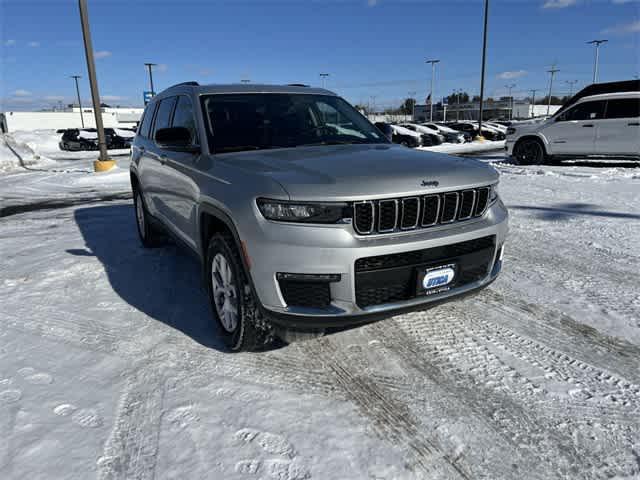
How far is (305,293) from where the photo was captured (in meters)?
2.52

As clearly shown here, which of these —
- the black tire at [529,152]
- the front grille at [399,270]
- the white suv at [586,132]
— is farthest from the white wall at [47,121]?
the front grille at [399,270]

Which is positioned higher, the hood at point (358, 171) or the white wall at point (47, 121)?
the white wall at point (47, 121)

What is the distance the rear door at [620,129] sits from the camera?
11250mm

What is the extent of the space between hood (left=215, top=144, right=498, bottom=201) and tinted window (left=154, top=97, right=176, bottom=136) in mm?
1488

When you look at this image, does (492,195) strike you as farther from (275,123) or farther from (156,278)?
(156,278)

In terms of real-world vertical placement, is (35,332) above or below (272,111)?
below

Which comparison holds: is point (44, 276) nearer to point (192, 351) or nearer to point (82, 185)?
point (192, 351)

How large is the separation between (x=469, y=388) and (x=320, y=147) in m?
1.98

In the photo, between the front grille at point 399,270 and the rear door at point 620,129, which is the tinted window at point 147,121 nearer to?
the front grille at point 399,270

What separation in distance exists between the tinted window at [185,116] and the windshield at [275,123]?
14 cm

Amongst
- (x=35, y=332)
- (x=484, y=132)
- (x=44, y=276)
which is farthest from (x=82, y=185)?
(x=484, y=132)

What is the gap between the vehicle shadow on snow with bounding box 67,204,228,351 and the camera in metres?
3.59

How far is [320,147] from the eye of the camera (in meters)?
3.54

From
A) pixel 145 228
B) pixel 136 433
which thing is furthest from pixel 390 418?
pixel 145 228
